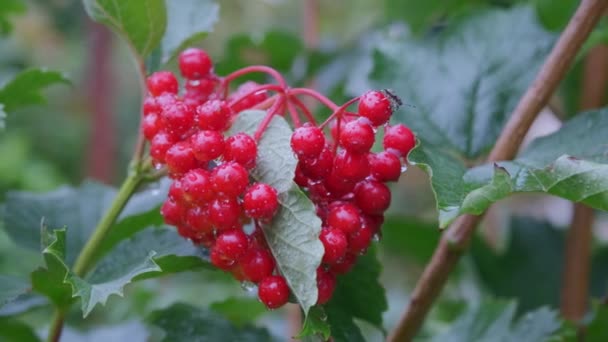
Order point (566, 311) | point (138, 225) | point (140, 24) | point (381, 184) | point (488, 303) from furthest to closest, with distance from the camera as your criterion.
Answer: point (566, 311)
point (488, 303)
point (138, 225)
point (140, 24)
point (381, 184)

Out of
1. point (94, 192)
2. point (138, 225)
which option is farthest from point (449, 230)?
point (94, 192)

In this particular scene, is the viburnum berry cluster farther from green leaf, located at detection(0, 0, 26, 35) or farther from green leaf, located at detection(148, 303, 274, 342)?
green leaf, located at detection(0, 0, 26, 35)

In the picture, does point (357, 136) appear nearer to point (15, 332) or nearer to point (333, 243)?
point (333, 243)

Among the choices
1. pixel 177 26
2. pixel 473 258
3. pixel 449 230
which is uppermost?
pixel 177 26

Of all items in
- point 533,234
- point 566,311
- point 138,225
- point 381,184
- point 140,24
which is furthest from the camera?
point 533,234

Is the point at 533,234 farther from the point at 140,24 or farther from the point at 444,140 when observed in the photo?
Result: the point at 140,24

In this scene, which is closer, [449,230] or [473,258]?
[449,230]
